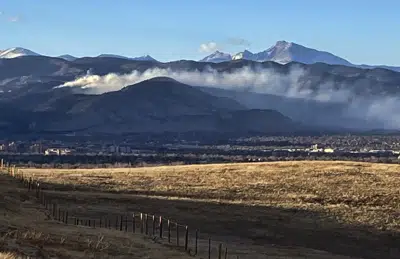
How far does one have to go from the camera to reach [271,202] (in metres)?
50.0

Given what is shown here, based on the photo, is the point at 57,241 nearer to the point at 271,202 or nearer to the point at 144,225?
the point at 144,225

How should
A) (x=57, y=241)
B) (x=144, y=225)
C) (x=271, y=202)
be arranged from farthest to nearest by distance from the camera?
(x=271, y=202), (x=144, y=225), (x=57, y=241)

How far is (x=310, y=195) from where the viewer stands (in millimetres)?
52562

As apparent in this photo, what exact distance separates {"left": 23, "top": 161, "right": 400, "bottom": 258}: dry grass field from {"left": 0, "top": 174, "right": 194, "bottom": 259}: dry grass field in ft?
20.3

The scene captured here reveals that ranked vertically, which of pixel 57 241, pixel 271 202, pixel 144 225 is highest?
pixel 57 241

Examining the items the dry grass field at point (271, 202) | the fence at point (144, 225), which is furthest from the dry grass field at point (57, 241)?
the dry grass field at point (271, 202)

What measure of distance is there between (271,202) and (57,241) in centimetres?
2530

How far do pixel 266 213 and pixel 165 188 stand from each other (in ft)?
41.1

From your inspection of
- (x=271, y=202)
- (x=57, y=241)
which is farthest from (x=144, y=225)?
(x=57, y=241)

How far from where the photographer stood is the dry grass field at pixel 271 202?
133 ft

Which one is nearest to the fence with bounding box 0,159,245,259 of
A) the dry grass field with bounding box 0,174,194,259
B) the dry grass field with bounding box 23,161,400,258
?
the dry grass field with bounding box 23,161,400,258

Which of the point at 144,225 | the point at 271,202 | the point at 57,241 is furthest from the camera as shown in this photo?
the point at 271,202

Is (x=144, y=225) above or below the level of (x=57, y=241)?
below

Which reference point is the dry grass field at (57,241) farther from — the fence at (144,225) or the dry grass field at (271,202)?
the dry grass field at (271,202)
